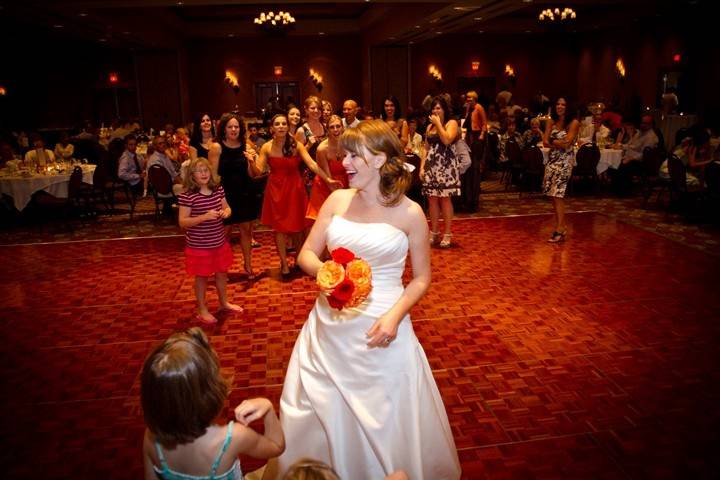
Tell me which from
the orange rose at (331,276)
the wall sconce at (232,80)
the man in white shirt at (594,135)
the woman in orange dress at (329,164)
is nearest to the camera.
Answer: the orange rose at (331,276)

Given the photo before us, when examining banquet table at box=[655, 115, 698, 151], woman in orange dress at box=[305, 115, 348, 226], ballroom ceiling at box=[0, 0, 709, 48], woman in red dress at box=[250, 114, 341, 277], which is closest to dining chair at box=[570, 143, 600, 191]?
ballroom ceiling at box=[0, 0, 709, 48]

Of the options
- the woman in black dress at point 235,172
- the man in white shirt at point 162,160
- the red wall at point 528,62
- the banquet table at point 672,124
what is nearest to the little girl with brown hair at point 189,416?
the woman in black dress at point 235,172

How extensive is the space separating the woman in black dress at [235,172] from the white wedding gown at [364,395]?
3203 millimetres

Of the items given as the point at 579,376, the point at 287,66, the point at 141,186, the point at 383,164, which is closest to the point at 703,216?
the point at 579,376

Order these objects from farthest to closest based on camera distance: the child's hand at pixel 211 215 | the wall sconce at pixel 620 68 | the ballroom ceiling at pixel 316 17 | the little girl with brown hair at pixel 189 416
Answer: the wall sconce at pixel 620 68 → the ballroom ceiling at pixel 316 17 → the child's hand at pixel 211 215 → the little girl with brown hair at pixel 189 416

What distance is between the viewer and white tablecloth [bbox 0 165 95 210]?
775cm

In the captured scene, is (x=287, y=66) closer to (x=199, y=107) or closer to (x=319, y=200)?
(x=199, y=107)

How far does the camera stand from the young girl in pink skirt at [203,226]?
4043mm

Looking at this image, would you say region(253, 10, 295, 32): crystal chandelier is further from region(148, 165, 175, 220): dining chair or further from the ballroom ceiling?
region(148, 165, 175, 220): dining chair

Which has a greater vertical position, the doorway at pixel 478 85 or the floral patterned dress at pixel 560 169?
the doorway at pixel 478 85

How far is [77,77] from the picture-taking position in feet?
61.1

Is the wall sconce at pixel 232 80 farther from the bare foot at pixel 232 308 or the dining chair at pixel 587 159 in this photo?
the bare foot at pixel 232 308

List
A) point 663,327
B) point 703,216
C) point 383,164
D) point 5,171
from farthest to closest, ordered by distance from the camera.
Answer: point 5,171, point 703,216, point 663,327, point 383,164

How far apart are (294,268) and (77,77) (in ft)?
53.9
